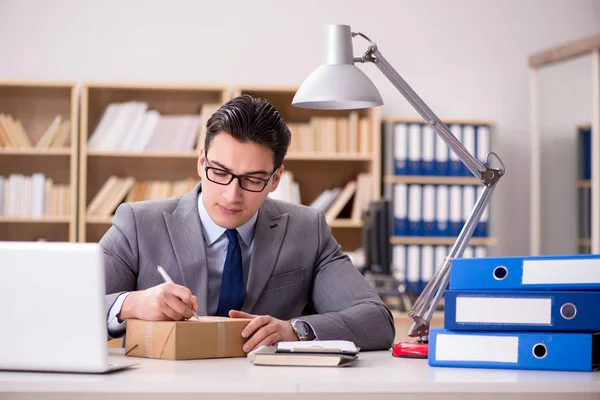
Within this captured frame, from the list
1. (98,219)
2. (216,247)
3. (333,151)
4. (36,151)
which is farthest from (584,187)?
(216,247)

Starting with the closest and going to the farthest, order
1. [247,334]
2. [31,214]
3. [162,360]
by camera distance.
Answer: [162,360], [247,334], [31,214]

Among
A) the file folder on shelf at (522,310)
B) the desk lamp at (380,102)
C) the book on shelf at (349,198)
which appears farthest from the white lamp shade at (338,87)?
the book on shelf at (349,198)

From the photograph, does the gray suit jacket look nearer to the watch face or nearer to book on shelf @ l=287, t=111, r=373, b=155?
the watch face

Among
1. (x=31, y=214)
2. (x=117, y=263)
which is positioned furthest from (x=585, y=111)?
(x=117, y=263)

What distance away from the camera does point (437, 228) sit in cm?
543

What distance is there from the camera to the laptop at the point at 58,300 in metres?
1.27

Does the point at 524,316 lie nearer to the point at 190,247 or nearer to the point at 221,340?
the point at 221,340

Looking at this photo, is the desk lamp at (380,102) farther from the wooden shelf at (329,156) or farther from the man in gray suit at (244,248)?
the wooden shelf at (329,156)

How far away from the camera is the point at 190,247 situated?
1.99 m

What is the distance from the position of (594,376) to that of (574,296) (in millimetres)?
142

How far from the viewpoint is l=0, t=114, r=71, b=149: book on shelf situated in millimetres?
5164

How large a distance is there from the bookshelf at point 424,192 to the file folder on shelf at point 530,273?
3876 mm

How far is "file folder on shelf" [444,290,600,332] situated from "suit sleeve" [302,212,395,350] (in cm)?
37

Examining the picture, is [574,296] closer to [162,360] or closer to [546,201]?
[162,360]
